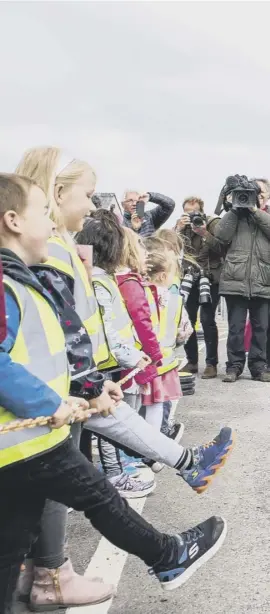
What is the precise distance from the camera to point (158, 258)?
574cm

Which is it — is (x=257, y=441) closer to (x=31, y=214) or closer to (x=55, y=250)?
(x=55, y=250)

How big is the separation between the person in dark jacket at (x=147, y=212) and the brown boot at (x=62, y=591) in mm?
4163

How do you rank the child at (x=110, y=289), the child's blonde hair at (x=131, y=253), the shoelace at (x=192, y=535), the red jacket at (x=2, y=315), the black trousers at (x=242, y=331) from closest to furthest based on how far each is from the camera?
the red jacket at (x=2, y=315) < the shoelace at (x=192, y=535) < the child at (x=110, y=289) < the child's blonde hair at (x=131, y=253) < the black trousers at (x=242, y=331)

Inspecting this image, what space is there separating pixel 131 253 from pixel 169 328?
113 centimetres

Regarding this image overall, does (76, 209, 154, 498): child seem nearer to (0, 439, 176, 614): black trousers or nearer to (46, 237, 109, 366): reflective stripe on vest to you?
(46, 237, 109, 366): reflective stripe on vest

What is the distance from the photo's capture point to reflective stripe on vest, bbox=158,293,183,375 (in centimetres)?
561

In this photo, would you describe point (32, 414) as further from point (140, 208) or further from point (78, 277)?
point (140, 208)

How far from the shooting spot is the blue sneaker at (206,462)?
370 centimetres

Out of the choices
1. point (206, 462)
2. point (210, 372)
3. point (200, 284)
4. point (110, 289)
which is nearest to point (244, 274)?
point (200, 284)

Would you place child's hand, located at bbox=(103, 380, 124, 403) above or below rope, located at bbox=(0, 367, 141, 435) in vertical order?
below

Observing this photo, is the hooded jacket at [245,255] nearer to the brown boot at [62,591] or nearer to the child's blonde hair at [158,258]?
the child's blonde hair at [158,258]

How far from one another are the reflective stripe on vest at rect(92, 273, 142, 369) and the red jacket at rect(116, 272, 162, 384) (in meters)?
0.20

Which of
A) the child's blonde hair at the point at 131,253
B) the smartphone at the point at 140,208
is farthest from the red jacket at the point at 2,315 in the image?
the smartphone at the point at 140,208

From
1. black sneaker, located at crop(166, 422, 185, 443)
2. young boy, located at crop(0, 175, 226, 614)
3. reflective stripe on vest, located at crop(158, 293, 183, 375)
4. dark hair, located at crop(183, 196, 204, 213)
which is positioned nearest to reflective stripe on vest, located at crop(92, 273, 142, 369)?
reflective stripe on vest, located at crop(158, 293, 183, 375)
